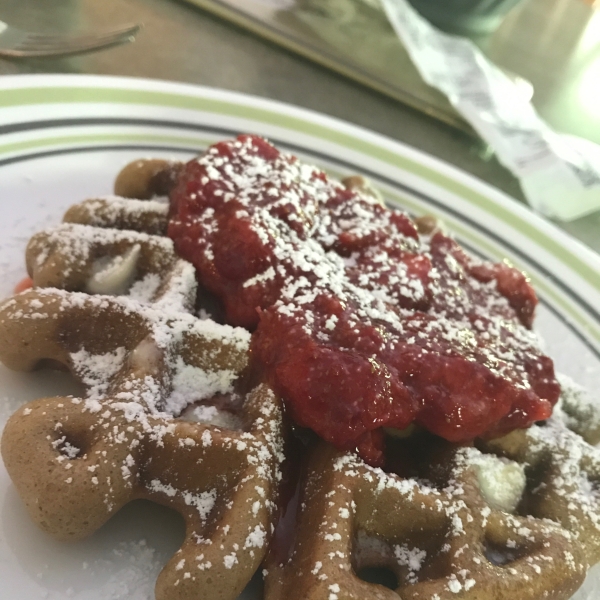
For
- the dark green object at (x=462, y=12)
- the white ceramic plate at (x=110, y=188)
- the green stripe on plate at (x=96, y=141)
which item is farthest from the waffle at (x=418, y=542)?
the dark green object at (x=462, y=12)

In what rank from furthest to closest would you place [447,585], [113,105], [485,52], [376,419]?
1. [485,52]
2. [113,105]
3. [376,419]
4. [447,585]

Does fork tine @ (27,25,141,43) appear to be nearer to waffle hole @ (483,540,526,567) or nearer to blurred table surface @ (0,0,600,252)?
blurred table surface @ (0,0,600,252)

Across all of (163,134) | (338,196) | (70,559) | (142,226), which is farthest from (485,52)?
(70,559)

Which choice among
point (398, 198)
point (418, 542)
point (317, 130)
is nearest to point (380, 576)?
point (418, 542)

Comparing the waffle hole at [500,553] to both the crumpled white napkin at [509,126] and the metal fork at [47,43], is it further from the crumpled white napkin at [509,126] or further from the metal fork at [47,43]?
the metal fork at [47,43]

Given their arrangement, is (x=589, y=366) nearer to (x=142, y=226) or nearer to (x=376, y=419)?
(x=376, y=419)

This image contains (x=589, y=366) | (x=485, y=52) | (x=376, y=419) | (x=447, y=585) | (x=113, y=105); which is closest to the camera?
(x=447, y=585)
